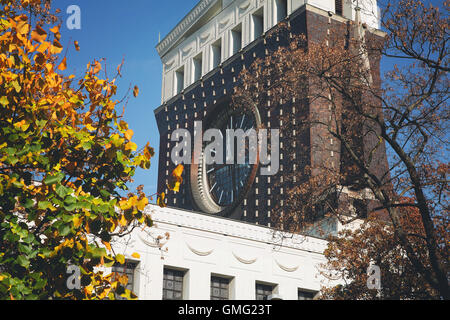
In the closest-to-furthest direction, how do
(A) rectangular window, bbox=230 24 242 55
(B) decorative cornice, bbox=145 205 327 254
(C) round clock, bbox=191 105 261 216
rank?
(B) decorative cornice, bbox=145 205 327 254
(C) round clock, bbox=191 105 261 216
(A) rectangular window, bbox=230 24 242 55

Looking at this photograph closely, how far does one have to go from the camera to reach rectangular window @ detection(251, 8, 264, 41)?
4500cm

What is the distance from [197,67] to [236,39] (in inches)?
242

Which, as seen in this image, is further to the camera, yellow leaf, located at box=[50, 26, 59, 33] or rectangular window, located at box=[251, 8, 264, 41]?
rectangular window, located at box=[251, 8, 264, 41]

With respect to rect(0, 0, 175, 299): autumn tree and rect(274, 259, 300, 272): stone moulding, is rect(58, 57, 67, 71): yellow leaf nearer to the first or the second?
rect(0, 0, 175, 299): autumn tree

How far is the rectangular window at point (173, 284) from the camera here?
1148 inches

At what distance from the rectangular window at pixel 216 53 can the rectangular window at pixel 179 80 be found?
5.39 m

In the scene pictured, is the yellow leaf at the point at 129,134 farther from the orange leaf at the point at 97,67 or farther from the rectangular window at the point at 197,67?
the rectangular window at the point at 197,67

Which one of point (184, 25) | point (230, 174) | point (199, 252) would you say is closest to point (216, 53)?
point (184, 25)

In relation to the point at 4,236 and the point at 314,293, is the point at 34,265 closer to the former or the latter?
the point at 4,236

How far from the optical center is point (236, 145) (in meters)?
44.9

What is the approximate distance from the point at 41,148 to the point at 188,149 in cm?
3827

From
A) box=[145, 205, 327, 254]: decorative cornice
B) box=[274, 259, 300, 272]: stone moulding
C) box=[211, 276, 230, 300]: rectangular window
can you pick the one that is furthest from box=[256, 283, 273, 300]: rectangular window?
box=[145, 205, 327, 254]: decorative cornice

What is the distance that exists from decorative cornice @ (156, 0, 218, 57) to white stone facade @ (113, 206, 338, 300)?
2592 cm

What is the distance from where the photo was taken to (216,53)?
165 feet
